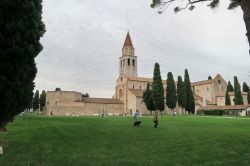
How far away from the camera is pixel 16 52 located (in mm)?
10125

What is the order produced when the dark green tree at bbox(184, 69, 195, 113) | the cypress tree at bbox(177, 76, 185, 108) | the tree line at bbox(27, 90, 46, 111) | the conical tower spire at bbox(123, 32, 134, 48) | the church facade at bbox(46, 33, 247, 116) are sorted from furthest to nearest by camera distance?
the conical tower spire at bbox(123, 32, 134, 48) < the tree line at bbox(27, 90, 46, 111) < the church facade at bbox(46, 33, 247, 116) < the cypress tree at bbox(177, 76, 185, 108) < the dark green tree at bbox(184, 69, 195, 113)

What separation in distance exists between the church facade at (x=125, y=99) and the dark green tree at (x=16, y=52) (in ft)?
245

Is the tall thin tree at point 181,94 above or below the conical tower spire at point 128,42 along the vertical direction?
below

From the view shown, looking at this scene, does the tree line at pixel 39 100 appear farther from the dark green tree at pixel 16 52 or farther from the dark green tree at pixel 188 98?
the dark green tree at pixel 16 52

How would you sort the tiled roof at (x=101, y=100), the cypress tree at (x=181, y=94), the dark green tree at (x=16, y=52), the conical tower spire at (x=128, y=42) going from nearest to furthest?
the dark green tree at (x=16, y=52) → the cypress tree at (x=181, y=94) → the tiled roof at (x=101, y=100) → the conical tower spire at (x=128, y=42)

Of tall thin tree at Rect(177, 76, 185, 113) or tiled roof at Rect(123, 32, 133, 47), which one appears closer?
tall thin tree at Rect(177, 76, 185, 113)

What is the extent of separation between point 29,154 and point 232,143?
9.60 m

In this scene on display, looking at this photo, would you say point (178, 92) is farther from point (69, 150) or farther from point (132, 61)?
point (69, 150)

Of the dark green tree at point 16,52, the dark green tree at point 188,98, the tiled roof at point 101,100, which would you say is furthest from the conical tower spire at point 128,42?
the dark green tree at point 16,52

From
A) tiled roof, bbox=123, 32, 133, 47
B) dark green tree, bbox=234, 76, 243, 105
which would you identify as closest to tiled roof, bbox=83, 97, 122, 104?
tiled roof, bbox=123, 32, 133, 47

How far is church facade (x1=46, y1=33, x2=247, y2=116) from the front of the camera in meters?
88.4

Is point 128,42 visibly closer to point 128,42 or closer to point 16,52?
point 128,42

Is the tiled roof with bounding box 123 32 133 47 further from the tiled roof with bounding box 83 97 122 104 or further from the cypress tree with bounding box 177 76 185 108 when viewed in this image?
the cypress tree with bounding box 177 76 185 108

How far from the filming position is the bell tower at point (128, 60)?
354 feet
